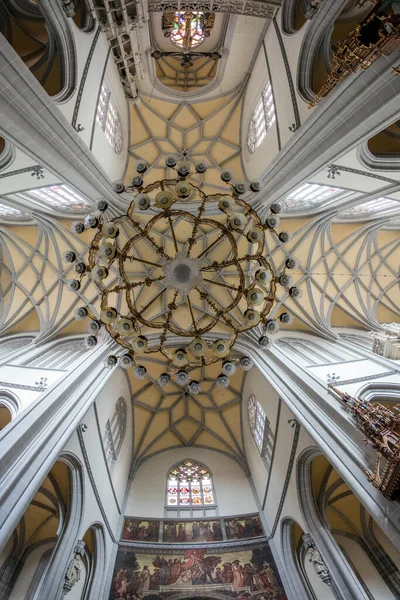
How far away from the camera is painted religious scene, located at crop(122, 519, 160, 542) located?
39.7ft

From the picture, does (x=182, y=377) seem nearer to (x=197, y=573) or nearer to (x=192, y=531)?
(x=197, y=573)

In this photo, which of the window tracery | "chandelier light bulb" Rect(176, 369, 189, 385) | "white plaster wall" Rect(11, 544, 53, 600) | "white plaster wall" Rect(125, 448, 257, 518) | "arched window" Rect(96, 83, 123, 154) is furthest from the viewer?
"white plaster wall" Rect(125, 448, 257, 518)

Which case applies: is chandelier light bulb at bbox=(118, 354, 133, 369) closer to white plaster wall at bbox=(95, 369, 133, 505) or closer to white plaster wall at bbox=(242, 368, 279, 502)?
white plaster wall at bbox=(95, 369, 133, 505)

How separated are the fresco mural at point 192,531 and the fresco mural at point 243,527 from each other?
36 centimetres

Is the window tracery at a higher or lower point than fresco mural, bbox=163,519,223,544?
higher

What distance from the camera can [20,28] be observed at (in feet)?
27.6

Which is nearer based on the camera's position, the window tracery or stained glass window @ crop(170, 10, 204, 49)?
the window tracery

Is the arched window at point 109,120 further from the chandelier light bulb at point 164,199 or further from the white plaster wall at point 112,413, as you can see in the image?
the white plaster wall at point 112,413

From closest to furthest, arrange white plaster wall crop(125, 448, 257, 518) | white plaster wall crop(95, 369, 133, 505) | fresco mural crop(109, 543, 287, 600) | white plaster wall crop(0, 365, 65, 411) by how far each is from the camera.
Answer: white plaster wall crop(0, 365, 65, 411), fresco mural crop(109, 543, 287, 600), white plaster wall crop(95, 369, 133, 505), white plaster wall crop(125, 448, 257, 518)

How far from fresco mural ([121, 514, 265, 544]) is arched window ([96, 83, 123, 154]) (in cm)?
1437

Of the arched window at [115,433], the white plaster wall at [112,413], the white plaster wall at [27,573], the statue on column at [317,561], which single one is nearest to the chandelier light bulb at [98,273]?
the white plaster wall at [112,413]

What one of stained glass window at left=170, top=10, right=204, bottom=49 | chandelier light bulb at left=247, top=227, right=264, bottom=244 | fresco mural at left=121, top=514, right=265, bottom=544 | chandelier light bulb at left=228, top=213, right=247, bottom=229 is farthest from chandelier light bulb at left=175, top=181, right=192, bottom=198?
fresco mural at left=121, top=514, right=265, bottom=544

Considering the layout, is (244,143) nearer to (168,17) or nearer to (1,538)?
(168,17)

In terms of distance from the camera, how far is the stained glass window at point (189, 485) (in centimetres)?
1405
